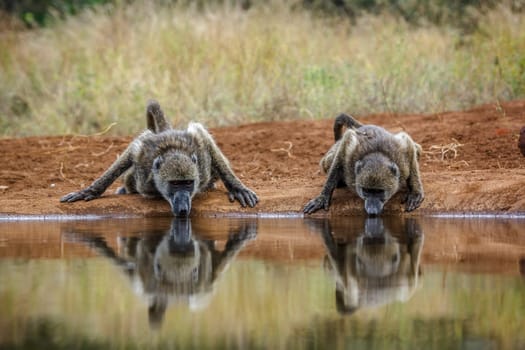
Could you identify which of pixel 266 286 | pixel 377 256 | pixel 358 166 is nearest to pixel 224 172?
pixel 358 166

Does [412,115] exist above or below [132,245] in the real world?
above

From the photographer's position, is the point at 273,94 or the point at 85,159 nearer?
the point at 85,159

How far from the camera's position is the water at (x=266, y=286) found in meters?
4.50

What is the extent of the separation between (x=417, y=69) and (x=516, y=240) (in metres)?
7.92

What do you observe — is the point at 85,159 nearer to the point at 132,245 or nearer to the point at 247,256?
the point at 132,245

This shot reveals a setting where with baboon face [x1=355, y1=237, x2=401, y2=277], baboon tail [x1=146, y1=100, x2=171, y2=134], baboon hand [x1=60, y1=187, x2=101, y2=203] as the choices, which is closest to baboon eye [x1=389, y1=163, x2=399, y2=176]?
baboon face [x1=355, y1=237, x2=401, y2=277]

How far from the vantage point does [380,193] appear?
887cm

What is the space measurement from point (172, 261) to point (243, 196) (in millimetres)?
2859

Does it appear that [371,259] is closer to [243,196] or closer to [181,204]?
[181,204]

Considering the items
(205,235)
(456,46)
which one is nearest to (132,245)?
(205,235)

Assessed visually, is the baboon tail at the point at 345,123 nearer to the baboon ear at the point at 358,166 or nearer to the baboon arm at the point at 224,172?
the baboon ear at the point at 358,166

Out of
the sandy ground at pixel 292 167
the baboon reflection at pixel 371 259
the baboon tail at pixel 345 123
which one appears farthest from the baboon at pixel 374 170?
the baboon tail at pixel 345 123

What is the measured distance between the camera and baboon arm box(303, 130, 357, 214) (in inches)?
356

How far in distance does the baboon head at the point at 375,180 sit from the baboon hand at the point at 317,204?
308 mm
